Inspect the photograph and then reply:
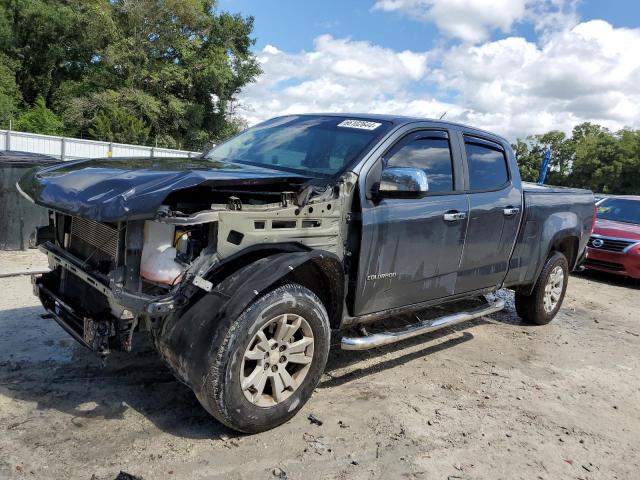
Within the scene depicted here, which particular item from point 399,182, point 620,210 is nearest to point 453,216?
point 399,182

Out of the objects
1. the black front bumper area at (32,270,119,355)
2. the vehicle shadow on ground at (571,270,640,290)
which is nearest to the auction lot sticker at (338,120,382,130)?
the black front bumper area at (32,270,119,355)

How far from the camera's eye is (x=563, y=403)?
165 inches

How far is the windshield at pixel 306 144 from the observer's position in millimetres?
3852

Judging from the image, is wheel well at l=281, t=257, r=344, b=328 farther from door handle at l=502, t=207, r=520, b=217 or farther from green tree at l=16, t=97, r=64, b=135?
green tree at l=16, t=97, r=64, b=135

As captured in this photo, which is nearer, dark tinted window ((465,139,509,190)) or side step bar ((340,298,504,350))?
side step bar ((340,298,504,350))

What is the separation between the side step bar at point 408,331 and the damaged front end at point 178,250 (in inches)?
22.7

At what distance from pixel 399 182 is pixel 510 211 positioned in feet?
5.85

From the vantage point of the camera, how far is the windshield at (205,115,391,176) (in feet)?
12.6

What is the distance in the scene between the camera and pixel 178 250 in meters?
2.95

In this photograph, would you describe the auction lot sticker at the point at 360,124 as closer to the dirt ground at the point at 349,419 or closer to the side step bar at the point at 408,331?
the side step bar at the point at 408,331

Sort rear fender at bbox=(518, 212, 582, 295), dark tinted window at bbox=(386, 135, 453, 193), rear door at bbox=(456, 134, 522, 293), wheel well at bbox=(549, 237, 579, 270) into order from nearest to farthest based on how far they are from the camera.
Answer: dark tinted window at bbox=(386, 135, 453, 193), rear door at bbox=(456, 134, 522, 293), rear fender at bbox=(518, 212, 582, 295), wheel well at bbox=(549, 237, 579, 270)

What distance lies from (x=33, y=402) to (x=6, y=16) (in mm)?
44941

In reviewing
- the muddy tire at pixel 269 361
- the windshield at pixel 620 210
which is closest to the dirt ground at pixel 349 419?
the muddy tire at pixel 269 361

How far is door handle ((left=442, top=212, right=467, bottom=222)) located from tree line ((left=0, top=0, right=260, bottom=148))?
31.7 meters
